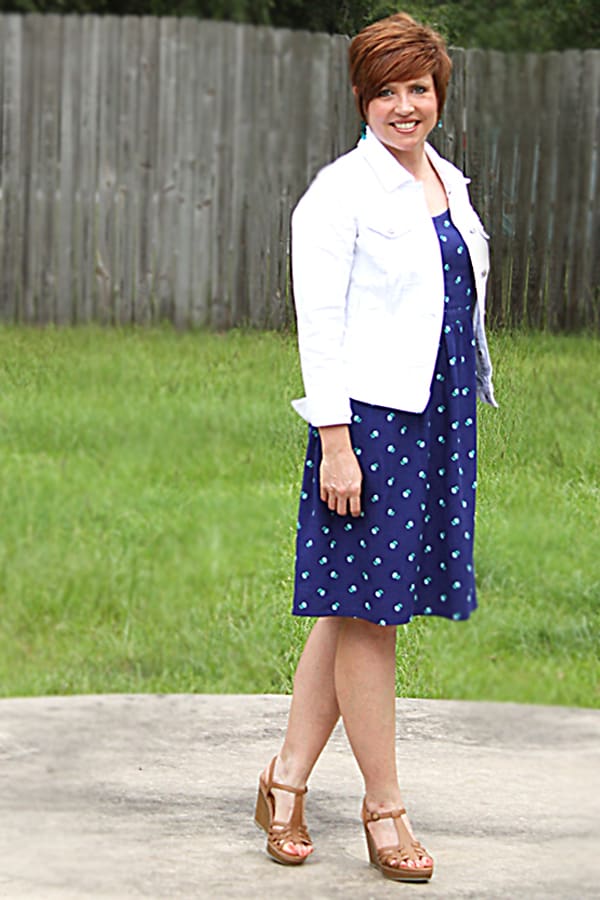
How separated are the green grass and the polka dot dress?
360 millimetres

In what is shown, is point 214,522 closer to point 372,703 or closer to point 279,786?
point 279,786

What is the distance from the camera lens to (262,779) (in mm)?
2443

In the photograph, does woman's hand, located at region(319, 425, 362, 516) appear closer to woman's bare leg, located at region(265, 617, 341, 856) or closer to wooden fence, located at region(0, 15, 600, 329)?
woman's bare leg, located at region(265, 617, 341, 856)

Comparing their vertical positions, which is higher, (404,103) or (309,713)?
(404,103)

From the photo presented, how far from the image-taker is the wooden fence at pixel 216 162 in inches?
105

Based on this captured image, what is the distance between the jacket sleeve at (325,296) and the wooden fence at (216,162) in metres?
0.51

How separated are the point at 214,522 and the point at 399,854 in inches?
81.1

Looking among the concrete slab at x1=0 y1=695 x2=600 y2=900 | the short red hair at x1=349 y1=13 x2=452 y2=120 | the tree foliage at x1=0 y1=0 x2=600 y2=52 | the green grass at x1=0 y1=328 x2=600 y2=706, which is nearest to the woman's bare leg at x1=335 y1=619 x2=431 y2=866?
the concrete slab at x1=0 y1=695 x2=600 y2=900

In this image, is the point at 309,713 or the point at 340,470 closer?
the point at 340,470

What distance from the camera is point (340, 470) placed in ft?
7.04

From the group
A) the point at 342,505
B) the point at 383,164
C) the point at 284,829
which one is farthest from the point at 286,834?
the point at 383,164

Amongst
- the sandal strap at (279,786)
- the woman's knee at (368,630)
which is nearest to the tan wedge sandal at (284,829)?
the sandal strap at (279,786)

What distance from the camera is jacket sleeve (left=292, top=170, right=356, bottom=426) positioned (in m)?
2.11

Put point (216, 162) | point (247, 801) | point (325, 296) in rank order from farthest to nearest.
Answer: point (216, 162) < point (247, 801) < point (325, 296)
